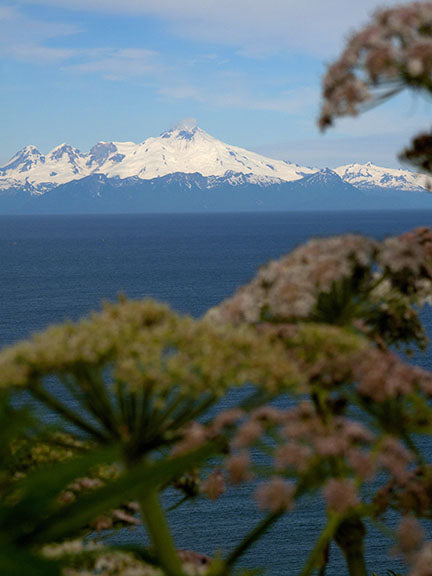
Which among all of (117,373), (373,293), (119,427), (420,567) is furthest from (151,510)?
(373,293)

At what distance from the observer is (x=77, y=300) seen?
161 m

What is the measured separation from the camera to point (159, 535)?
579cm

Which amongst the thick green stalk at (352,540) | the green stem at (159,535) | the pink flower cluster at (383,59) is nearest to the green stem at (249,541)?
the green stem at (159,535)

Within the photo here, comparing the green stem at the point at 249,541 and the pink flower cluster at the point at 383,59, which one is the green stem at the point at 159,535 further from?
the pink flower cluster at the point at 383,59

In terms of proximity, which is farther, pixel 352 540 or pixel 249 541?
pixel 352 540

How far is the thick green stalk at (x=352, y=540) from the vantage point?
7305 millimetres

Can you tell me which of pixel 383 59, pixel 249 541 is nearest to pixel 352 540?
pixel 249 541

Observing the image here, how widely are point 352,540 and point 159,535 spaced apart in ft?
7.95

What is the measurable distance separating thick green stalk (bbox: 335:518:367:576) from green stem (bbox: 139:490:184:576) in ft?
7.16

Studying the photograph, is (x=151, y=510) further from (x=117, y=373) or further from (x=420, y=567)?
(x=420, y=567)

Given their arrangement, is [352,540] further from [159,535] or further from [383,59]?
[383,59]

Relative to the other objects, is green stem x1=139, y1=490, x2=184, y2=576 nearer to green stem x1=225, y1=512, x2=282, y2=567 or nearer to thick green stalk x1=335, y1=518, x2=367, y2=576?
green stem x1=225, y1=512, x2=282, y2=567

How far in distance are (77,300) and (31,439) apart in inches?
6182

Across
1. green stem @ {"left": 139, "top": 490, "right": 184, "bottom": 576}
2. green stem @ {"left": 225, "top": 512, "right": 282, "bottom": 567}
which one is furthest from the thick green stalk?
green stem @ {"left": 139, "top": 490, "right": 184, "bottom": 576}
